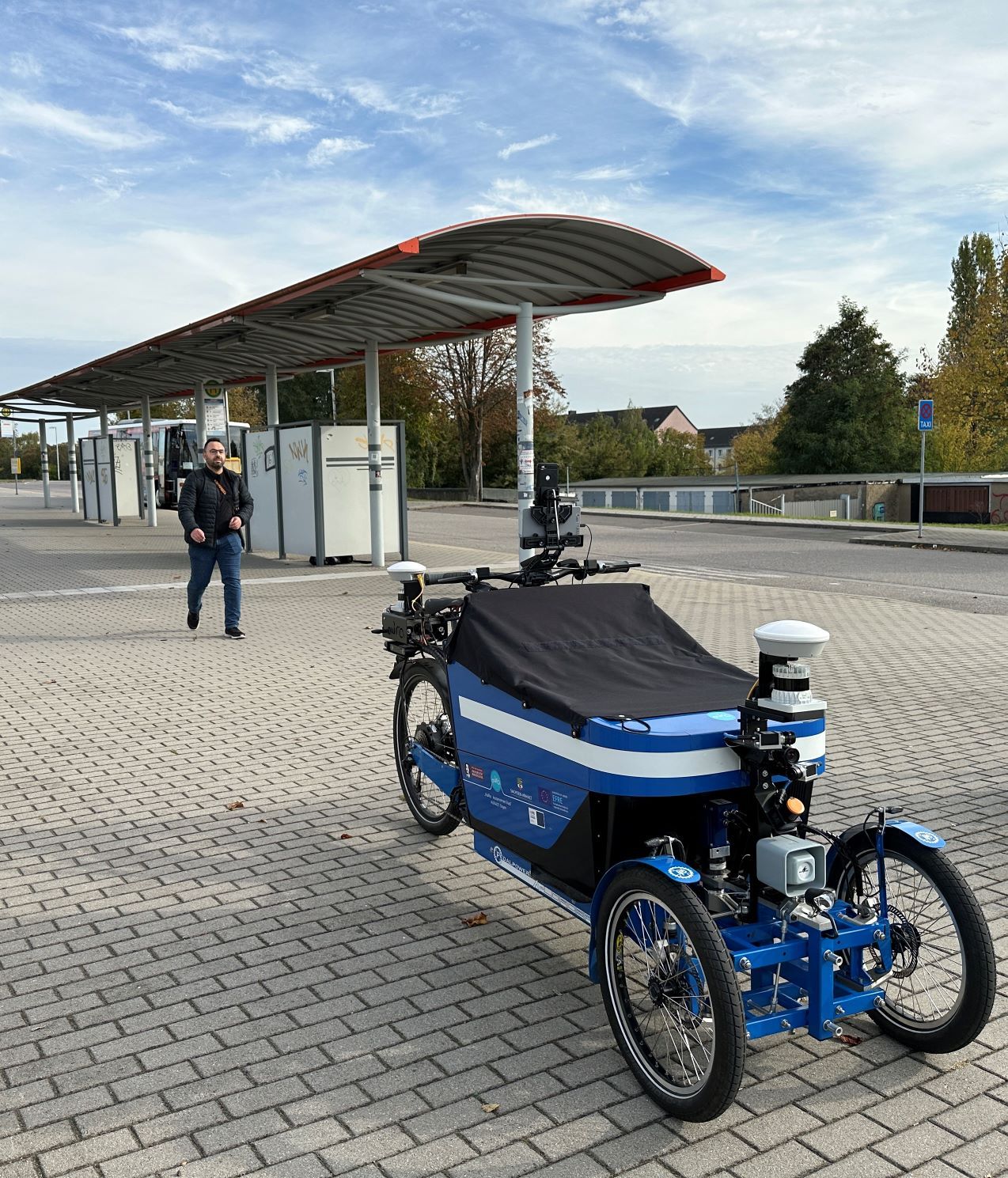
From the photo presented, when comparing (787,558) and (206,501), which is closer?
(206,501)

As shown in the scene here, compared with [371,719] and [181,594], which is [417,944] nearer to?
[371,719]

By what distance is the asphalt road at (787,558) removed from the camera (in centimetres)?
1584

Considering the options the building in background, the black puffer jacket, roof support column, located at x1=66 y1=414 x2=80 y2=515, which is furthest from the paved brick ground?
the building in background

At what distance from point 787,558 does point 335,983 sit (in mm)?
18433

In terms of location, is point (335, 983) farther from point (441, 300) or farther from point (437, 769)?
point (441, 300)

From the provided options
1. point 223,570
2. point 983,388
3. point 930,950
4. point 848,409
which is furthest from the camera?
point 848,409

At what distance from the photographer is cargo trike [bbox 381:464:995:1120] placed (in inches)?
118

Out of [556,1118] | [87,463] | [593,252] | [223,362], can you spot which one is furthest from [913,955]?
[87,463]

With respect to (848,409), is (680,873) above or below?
below

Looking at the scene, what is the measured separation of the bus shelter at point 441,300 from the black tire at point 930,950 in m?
8.55

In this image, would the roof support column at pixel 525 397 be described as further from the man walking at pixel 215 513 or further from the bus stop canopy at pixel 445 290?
the man walking at pixel 215 513

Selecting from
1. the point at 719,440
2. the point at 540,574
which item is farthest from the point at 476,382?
the point at 719,440

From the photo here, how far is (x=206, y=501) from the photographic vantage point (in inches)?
406

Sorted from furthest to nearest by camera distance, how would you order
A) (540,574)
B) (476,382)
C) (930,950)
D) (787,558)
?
(476,382), (787,558), (540,574), (930,950)
